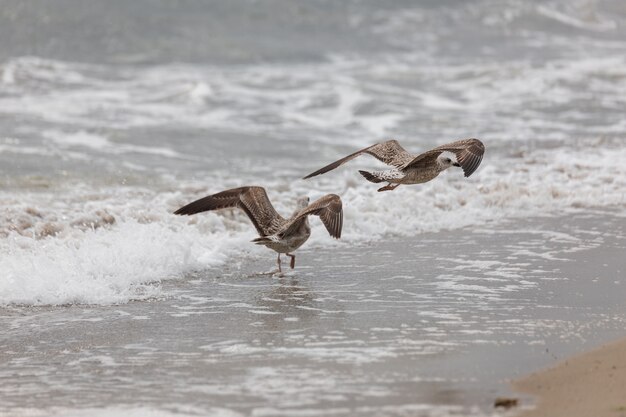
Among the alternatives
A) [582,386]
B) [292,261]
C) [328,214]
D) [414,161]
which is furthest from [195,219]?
[582,386]

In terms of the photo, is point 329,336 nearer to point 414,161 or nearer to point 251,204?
point 251,204

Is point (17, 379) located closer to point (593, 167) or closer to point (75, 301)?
point (75, 301)

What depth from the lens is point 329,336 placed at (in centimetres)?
577

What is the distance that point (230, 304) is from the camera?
6.67m

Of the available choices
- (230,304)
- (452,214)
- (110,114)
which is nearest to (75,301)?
(230,304)

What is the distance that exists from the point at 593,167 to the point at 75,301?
7.40 metres

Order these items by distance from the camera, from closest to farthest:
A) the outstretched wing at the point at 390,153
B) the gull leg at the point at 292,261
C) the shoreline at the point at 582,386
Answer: the shoreline at the point at 582,386, the gull leg at the point at 292,261, the outstretched wing at the point at 390,153

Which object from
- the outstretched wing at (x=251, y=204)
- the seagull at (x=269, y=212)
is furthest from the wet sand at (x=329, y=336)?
the outstretched wing at (x=251, y=204)

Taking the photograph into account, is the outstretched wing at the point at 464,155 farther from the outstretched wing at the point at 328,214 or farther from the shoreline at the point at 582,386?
the shoreline at the point at 582,386

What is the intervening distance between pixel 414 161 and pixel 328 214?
1.24 meters

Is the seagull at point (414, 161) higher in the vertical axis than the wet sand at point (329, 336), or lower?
higher

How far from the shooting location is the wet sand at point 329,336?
4.71 metres

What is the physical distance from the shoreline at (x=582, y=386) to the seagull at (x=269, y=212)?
253cm

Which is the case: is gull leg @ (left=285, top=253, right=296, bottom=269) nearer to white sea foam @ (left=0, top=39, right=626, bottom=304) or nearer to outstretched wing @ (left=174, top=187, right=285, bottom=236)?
outstretched wing @ (left=174, top=187, right=285, bottom=236)
